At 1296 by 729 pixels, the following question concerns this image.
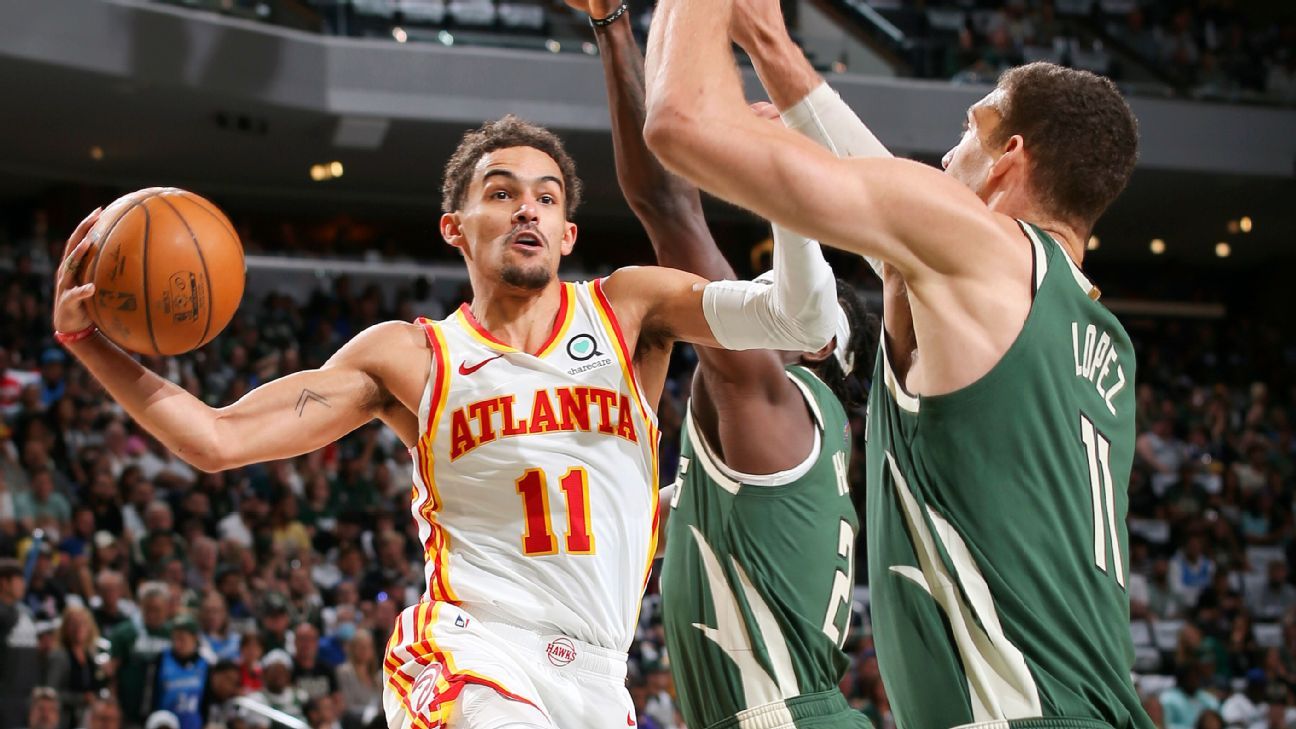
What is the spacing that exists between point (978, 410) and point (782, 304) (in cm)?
109

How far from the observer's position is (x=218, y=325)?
377 cm

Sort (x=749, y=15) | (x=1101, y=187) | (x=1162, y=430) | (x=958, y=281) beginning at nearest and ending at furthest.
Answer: (x=958, y=281), (x=1101, y=187), (x=749, y=15), (x=1162, y=430)

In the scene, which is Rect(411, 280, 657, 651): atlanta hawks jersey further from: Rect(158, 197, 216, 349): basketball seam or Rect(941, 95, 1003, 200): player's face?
Rect(941, 95, 1003, 200): player's face

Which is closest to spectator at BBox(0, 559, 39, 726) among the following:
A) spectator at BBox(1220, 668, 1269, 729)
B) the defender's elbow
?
the defender's elbow

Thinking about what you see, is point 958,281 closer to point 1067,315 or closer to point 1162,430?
point 1067,315

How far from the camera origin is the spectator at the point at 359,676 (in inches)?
392

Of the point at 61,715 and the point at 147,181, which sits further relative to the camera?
the point at 147,181

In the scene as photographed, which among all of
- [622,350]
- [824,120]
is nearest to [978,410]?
[824,120]

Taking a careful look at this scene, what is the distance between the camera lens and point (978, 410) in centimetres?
243

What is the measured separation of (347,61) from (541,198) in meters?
12.8

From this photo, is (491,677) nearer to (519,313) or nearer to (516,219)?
(519,313)

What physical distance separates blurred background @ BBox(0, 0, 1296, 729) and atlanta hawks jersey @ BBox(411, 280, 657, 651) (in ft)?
19.3

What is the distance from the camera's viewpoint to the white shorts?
11.0ft

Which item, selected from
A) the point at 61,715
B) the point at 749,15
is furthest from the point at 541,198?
the point at 61,715
